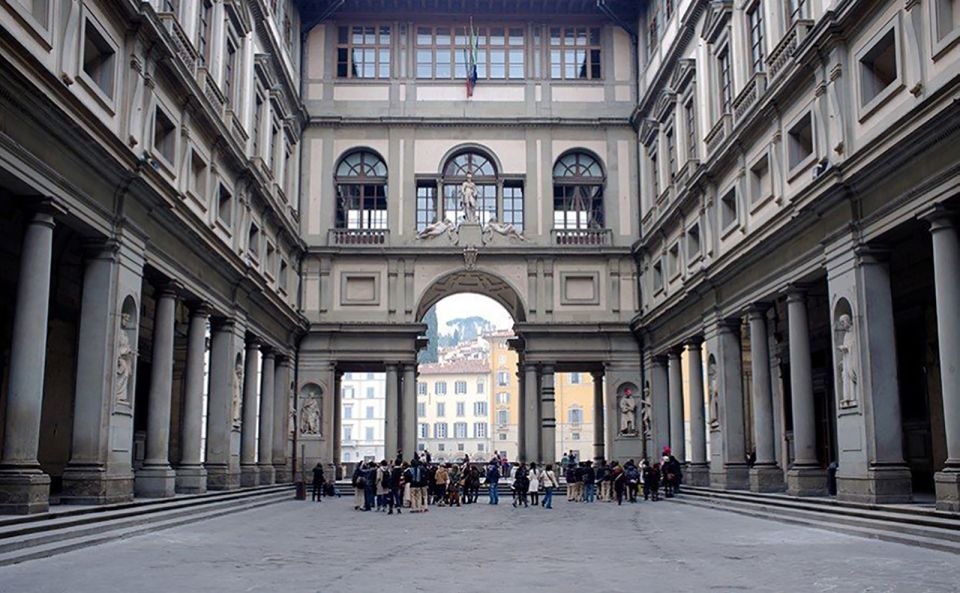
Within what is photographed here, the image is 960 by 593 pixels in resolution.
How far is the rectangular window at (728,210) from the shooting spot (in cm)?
3084

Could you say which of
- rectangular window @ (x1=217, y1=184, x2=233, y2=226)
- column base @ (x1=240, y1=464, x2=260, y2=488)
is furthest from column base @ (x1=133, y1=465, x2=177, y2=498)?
rectangular window @ (x1=217, y1=184, x2=233, y2=226)

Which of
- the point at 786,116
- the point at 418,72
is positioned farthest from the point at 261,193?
the point at 786,116

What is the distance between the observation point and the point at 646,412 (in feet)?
140

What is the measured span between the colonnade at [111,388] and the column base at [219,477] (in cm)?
3

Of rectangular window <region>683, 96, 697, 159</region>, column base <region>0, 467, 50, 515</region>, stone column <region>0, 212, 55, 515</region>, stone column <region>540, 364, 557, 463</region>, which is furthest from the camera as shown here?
stone column <region>540, 364, 557, 463</region>

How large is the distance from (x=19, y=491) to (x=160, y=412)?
8499 millimetres

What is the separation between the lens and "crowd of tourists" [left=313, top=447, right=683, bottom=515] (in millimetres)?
29828

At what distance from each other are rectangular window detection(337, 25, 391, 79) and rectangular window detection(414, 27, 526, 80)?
1547 mm

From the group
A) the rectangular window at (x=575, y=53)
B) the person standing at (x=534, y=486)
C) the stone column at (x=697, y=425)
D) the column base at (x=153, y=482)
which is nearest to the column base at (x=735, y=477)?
the stone column at (x=697, y=425)

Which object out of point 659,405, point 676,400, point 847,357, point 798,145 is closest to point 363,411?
point 659,405

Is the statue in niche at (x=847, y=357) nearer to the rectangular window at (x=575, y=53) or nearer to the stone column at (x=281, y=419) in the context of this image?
the stone column at (x=281, y=419)

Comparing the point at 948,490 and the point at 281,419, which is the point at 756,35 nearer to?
the point at 948,490

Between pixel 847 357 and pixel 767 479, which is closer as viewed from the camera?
pixel 847 357

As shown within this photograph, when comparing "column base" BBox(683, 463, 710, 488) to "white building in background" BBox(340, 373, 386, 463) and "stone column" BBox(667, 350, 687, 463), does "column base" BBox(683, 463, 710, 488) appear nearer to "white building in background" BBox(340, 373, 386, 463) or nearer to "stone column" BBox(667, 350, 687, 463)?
"stone column" BBox(667, 350, 687, 463)
